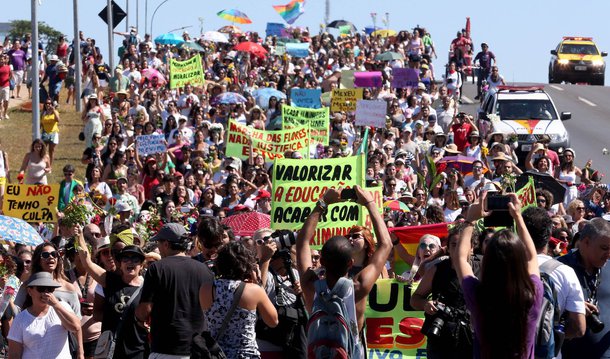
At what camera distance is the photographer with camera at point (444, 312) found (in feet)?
25.3

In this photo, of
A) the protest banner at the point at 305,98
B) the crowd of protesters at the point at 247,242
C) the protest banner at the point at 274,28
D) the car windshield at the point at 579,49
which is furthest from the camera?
the protest banner at the point at 274,28

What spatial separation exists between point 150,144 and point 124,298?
37.8ft

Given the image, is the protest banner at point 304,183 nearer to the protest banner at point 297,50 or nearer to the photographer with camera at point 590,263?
the photographer with camera at point 590,263

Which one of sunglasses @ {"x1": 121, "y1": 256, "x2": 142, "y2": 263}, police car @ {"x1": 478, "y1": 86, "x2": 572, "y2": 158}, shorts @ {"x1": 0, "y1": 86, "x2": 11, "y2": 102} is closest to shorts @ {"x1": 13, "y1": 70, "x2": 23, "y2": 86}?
shorts @ {"x1": 0, "y1": 86, "x2": 11, "y2": 102}

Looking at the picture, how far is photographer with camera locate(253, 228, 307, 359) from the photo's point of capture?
28.4 ft

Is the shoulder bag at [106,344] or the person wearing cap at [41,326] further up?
the person wearing cap at [41,326]

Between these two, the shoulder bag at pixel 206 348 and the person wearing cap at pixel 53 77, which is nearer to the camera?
the shoulder bag at pixel 206 348

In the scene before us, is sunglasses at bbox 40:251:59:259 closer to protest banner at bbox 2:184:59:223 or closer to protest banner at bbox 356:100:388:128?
protest banner at bbox 2:184:59:223

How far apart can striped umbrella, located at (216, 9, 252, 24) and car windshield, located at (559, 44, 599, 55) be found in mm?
10823

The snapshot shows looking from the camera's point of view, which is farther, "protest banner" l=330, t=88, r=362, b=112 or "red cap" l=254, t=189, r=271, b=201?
"protest banner" l=330, t=88, r=362, b=112

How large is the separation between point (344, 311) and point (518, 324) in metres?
1.04

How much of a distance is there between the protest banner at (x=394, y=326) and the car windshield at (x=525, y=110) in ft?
57.8

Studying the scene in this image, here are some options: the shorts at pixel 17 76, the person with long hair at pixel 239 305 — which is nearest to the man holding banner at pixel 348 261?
the person with long hair at pixel 239 305

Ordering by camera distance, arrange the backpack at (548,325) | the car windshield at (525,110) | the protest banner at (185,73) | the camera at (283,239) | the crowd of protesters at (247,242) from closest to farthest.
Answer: the backpack at (548,325)
the crowd of protesters at (247,242)
the camera at (283,239)
the car windshield at (525,110)
the protest banner at (185,73)
